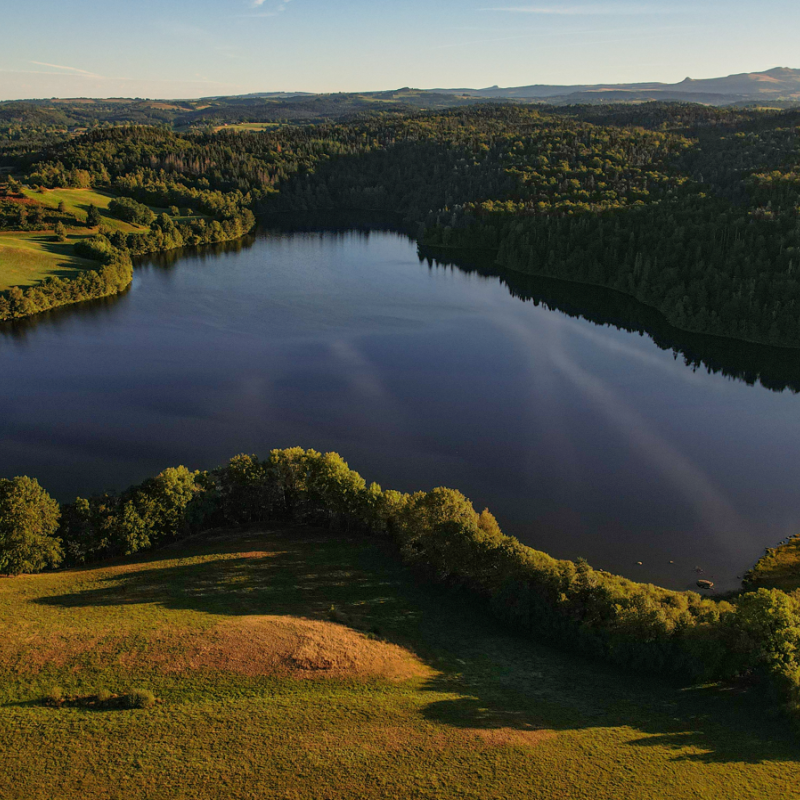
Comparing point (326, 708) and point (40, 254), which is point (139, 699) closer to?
point (326, 708)

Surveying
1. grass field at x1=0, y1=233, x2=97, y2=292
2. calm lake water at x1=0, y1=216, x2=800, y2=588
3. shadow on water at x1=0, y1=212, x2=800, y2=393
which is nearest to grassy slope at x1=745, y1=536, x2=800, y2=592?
calm lake water at x1=0, y1=216, x2=800, y2=588

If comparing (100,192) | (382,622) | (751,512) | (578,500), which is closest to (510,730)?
(382,622)

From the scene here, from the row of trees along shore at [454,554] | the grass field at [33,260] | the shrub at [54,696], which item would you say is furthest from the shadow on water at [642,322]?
the shrub at [54,696]

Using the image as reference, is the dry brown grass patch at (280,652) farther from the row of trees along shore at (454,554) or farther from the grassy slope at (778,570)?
the grassy slope at (778,570)

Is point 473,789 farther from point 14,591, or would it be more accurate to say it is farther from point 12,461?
point 12,461

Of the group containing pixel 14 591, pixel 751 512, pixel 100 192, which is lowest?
pixel 751 512

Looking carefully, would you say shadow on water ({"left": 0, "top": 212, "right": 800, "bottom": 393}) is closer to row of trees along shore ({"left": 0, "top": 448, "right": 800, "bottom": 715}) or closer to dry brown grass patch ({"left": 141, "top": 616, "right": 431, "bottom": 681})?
row of trees along shore ({"left": 0, "top": 448, "right": 800, "bottom": 715})
